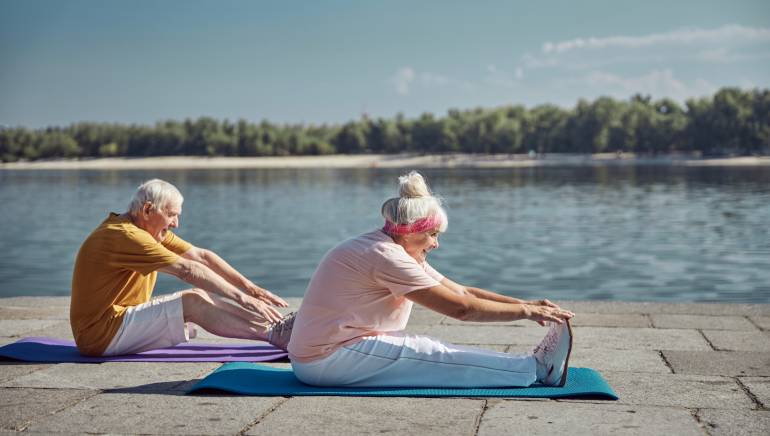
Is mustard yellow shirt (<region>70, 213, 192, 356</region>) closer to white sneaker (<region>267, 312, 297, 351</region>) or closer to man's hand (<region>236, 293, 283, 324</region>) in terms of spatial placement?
man's hand (<region>236, 293, 283, 324</region>)

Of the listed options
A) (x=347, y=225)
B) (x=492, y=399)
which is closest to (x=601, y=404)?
(x=492, y=399)

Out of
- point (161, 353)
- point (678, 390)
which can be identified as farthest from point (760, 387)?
point (161, 353)

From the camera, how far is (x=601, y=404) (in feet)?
16.9

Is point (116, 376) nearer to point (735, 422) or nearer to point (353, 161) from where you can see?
point (735, 422)

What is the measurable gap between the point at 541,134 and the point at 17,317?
142365mm

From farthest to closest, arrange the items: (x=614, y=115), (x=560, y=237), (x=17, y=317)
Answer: (x=614, y=115) → (x=560, y=237) → (x=17, y=317)

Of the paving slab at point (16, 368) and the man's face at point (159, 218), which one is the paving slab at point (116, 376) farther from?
the man's face at point (159, 218)

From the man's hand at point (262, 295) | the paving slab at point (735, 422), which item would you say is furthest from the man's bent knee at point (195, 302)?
the paving slab at point (735, 422)

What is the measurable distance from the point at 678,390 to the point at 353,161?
147m

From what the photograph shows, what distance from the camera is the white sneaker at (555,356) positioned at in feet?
17.5

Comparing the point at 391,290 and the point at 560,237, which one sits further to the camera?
the point at 560,237

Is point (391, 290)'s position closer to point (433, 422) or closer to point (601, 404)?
point (433, 422)

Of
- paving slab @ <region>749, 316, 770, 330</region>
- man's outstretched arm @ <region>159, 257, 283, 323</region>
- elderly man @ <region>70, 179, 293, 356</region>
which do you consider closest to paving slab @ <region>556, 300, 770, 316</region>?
paving slab @ <region>749, 316, 770, 330</region>

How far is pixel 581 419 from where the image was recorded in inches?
190
